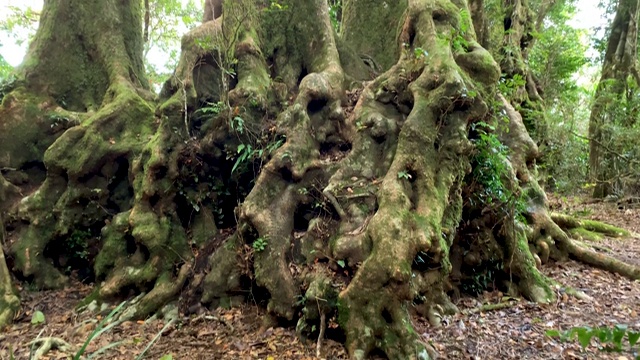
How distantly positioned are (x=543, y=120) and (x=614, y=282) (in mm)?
4958

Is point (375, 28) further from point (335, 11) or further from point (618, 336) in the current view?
point (618, 336)

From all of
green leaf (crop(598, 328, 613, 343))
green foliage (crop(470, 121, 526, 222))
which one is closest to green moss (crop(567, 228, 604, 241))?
green foliage (crop(470, 121, 526, 222))

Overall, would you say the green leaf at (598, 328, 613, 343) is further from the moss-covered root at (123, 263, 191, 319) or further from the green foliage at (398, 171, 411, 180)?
the moss-covered root at (123, 263, 191, 319)

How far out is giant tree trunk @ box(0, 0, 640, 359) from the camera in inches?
159

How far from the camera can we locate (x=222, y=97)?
5.48 meters

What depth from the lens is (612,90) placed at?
11578mm

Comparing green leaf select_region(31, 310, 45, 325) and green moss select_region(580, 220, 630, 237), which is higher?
green moss select_region(580, 220, 630, 237)

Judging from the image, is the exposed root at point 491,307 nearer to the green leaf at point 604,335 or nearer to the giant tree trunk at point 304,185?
the giant tree trunk at point 304,185

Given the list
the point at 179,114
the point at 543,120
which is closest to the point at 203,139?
the point at 179,114

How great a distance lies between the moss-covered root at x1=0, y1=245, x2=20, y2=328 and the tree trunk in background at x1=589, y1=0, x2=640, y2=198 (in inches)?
529

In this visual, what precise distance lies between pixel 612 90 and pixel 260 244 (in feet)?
40.6

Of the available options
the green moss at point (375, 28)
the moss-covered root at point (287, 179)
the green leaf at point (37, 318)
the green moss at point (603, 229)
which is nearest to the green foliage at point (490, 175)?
the moss-covered root at point (287, 179)

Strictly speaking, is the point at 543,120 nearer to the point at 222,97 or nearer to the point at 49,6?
the point at 222,97

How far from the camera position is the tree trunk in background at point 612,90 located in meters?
11.0
